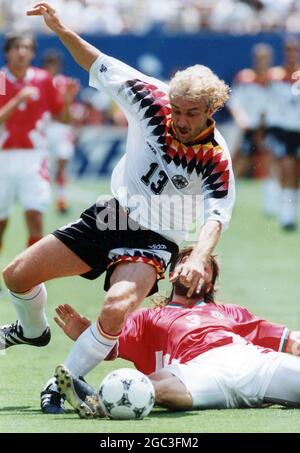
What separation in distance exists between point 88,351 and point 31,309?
2.82 feet

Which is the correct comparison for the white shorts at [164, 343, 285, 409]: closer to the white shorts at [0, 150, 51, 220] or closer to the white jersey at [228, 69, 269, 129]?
the white shorts at [0, 150, 51, 220]

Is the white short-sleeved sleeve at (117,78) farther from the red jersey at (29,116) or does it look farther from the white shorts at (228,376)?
the red jersey at (29,116)

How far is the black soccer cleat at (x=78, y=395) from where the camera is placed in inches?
227

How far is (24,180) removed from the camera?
11.7m

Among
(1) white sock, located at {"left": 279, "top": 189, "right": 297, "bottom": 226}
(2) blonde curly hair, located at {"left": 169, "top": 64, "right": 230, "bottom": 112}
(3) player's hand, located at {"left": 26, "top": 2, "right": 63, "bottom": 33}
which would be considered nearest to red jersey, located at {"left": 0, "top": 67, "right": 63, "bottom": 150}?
(3) player's hand, located at {"left": 26, "top": 2, "right": 63, "bottom": 33}

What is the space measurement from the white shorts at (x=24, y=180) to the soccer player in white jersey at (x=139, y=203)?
4.66 m

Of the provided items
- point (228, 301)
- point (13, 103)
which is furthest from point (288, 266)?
point (13, 103)

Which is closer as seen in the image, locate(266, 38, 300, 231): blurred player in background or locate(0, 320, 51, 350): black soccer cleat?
locate(0, 320, 51, 350): black soccer cleat

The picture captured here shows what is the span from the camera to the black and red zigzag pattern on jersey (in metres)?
6.29

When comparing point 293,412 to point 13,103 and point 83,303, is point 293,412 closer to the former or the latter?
point 83,303

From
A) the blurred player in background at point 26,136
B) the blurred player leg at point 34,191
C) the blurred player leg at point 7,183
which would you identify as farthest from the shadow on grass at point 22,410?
the blurred player leg at point 7,183

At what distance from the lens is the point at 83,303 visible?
10.4m

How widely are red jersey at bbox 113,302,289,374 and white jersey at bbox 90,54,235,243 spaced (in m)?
0.47

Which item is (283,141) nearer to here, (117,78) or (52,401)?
(117,78)
